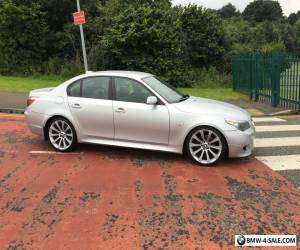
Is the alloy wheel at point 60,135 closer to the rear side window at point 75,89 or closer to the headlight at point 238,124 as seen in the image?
the rear side window at point 75,89

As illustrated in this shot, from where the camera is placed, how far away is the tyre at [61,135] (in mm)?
7789

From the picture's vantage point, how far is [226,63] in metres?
29.7

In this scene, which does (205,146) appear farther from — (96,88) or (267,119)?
(267,119)

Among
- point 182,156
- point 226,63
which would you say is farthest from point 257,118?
point 226,63

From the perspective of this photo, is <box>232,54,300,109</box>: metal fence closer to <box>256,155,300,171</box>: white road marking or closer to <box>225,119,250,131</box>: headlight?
<box>256,155,300,171</box>: white road marking

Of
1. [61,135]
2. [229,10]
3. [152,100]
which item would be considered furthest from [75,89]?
[229,10]

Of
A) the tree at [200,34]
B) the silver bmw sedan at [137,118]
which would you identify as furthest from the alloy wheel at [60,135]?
the tree at [200,34]

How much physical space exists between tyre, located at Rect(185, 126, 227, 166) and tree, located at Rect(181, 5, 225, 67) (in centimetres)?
2177

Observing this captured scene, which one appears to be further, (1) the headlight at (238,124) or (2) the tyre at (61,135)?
(2) the tyre at (61,135)

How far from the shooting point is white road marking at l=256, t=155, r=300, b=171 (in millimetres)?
7070

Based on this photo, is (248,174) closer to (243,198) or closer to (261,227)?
(243,198)

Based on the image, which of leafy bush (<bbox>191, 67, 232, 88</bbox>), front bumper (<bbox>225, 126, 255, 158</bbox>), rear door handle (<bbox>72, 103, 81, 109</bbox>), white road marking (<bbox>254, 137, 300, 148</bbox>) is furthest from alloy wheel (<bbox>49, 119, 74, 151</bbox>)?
leafy bush (<bbox>191, 67, 232, 88</bbox>)

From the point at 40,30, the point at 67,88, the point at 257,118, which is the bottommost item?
the point at 257,118

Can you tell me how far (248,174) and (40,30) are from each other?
25.2m
